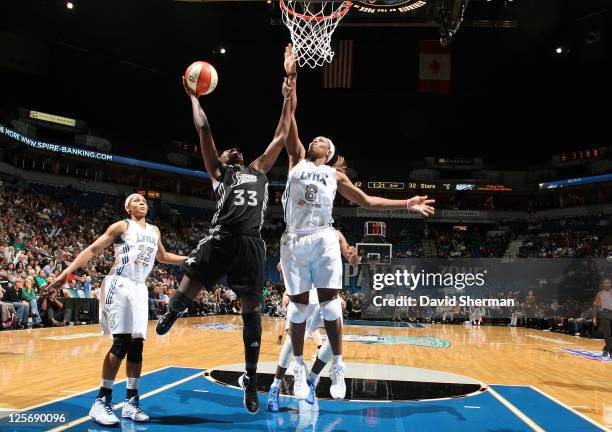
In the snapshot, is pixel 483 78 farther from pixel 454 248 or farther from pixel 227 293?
pixel 227 293

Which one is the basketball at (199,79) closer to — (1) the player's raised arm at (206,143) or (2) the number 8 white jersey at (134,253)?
(1) the player's raised arm at (206,143)

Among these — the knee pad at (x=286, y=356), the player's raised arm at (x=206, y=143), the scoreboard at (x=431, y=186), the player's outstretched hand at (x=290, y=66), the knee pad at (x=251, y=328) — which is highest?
the scoreboard at (x=431, y=186)

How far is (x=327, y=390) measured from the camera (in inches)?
244

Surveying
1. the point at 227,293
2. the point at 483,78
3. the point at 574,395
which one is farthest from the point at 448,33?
the point at 483,78

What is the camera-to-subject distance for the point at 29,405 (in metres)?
4.83

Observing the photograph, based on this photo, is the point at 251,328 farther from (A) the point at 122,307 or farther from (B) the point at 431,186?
(B) the point at 431,186

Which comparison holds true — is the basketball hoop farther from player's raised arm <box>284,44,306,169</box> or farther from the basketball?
the basketball

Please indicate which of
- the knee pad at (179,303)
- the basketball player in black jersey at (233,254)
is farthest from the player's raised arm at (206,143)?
the knee pad at (179,303)

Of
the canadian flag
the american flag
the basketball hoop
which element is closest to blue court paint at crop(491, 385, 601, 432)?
the basketball hoop

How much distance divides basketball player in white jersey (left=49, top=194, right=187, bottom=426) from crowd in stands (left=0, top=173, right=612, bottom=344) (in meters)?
2.19

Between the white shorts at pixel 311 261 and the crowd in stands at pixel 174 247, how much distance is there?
3358 millimetres

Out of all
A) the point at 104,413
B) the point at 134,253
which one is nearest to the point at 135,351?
the point at 104,413

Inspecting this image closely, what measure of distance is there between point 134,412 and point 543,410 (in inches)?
158

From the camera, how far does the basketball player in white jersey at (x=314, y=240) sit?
4.85 metres
